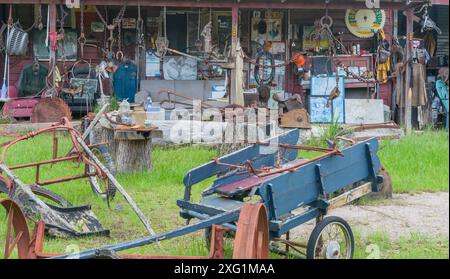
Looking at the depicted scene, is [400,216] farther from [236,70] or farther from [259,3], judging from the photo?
[259,3]

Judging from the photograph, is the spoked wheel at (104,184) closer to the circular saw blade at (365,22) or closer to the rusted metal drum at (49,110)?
the rusted metal drum at (49,110)

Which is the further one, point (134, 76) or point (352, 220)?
point (134, 76)

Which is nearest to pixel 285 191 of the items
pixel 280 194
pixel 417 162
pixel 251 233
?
pixel 280 194

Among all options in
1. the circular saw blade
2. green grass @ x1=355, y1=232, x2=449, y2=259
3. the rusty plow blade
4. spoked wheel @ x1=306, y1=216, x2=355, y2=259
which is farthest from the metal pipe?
the circular saw blade

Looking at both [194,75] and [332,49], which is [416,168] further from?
[194,75]

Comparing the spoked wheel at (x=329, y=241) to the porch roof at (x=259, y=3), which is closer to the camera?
the spoked wheel at (x=329, y=241)

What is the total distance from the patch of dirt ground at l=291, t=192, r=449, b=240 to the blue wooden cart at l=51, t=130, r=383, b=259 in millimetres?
989

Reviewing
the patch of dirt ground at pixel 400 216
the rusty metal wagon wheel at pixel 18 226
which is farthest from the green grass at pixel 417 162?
the rusty metal wagon wheel at pixel 18 226

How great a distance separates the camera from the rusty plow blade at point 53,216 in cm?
675

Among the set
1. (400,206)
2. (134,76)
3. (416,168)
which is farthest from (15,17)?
(400,206)

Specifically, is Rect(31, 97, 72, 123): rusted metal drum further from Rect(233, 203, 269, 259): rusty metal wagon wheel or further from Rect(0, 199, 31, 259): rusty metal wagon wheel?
Rect(233, 203, 269, 259): rusty metal wagon wheel

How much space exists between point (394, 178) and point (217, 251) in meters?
6.05

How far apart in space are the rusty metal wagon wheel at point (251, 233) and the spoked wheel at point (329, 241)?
1.03 metres

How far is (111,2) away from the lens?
47.4ft
